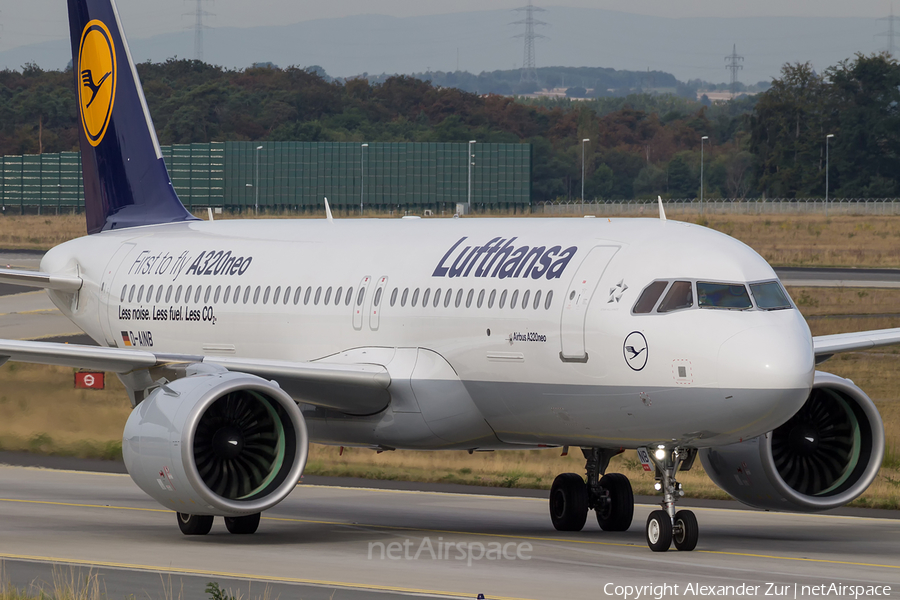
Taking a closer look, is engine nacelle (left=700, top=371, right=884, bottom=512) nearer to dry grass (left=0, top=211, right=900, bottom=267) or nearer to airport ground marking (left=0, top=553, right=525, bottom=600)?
airport ground marking (left=0, top=553, right=525, bottom=600)

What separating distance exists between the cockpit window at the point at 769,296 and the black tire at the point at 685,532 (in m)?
2.86

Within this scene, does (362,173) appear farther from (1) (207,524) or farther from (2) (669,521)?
(2) (669,521)

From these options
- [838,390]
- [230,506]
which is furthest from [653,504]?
[230,506]

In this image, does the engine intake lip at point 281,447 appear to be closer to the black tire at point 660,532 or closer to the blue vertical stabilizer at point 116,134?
the black tire at point 660,532

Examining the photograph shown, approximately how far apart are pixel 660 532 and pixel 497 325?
3.67 metres

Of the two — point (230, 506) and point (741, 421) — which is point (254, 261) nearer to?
point (230, 506)

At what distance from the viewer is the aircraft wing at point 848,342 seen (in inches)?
837

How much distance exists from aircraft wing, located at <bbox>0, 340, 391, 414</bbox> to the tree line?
12831 cm

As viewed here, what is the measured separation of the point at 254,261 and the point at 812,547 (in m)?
10.7

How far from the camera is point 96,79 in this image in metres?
30.1

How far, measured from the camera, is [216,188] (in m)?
134

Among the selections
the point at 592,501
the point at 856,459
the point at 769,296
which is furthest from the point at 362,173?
the point at 769,296

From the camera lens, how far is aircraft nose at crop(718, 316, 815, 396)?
16866mm

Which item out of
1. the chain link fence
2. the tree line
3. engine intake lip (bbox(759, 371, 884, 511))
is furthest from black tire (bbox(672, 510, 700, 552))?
the tree line
